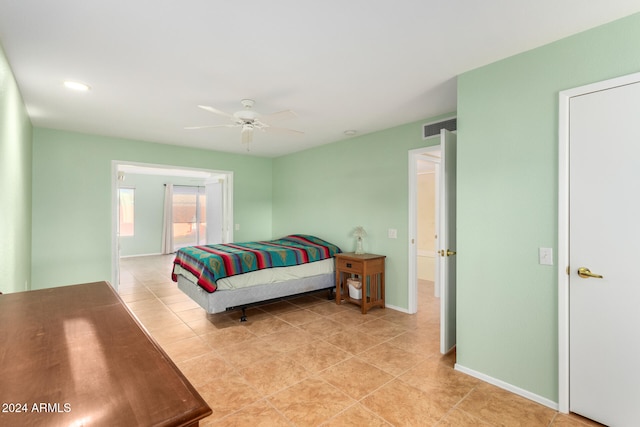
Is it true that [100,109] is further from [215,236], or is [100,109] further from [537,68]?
[537,68]

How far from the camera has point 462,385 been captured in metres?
2.29

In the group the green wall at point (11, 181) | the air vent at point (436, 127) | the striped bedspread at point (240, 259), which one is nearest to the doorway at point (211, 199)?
the striped bedspread at point (240, 259)

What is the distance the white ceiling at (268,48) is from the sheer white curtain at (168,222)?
5.81 meters

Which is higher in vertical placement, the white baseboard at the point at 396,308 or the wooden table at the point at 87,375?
the wooden table at the point at 87,375

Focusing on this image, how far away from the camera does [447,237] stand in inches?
108

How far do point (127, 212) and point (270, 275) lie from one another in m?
6.83

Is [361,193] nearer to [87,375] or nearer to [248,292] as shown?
[248,292]

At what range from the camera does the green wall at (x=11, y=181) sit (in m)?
2.10

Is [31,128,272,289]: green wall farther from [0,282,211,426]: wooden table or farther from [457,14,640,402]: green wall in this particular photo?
[457,14,640,402]: green wall

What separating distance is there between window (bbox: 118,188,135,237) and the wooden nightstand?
711cm

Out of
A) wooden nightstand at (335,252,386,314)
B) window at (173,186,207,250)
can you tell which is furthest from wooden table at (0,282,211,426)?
window at (173,186,207,250)

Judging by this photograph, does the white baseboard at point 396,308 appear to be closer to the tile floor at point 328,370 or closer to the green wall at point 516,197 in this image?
the tile floor at point 328,370

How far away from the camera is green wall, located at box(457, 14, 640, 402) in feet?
6.42

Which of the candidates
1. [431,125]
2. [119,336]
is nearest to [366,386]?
[119,336]
